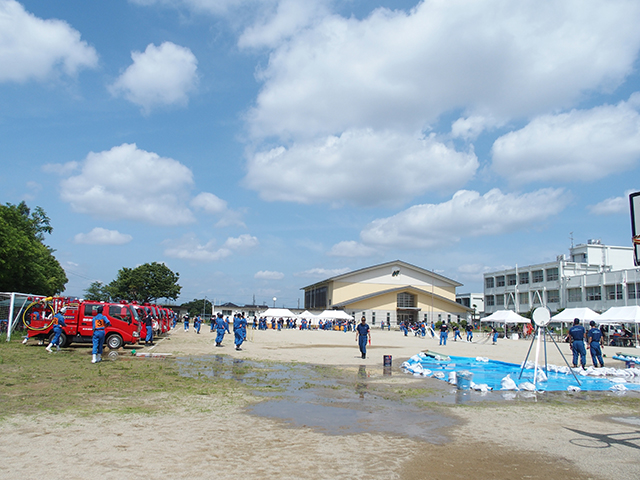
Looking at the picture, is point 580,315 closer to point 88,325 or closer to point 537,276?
point 88,325

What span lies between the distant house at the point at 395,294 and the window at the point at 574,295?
15.4m

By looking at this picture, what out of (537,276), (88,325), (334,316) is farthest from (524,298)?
(88,325)

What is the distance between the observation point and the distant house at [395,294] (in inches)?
2763

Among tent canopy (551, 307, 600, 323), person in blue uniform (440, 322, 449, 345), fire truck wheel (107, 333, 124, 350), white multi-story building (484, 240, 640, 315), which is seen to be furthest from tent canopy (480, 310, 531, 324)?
white multi-story building (484, 240, 640, 315)

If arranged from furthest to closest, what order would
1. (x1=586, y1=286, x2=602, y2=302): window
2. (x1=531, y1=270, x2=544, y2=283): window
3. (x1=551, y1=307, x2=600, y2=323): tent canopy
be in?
(x1=531, y1=270, x2=544, y2=283): window → (x1=586, y1=286, x2=602, y2=302): window → (x1=551, y1=307, x2=600, y2=323): tent canopy

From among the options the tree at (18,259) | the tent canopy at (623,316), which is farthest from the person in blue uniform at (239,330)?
the tent canopy at (623,316)

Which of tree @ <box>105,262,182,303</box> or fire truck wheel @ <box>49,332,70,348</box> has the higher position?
tree @ <box>105,262,182,303</box>

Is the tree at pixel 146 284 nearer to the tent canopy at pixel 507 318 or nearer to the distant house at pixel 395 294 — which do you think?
the distant house at pixel 395 294

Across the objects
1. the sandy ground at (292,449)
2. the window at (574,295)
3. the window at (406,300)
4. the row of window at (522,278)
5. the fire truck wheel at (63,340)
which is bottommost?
the sandy ground at (292,449)

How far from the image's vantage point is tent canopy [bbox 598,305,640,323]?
30.6 meters

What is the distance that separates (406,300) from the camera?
7231 centimetres

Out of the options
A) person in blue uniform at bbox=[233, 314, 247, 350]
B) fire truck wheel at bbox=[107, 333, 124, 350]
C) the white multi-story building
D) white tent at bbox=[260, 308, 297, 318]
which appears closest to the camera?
fire truck wheel at bbox=[107, 333, 124, 350]

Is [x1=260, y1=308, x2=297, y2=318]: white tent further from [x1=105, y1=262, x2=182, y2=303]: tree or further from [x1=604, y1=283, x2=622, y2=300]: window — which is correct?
[x1=604, y1=283, x2=622, y2=300]: window

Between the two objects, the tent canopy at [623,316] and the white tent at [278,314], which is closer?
the tent canopy at [623,316]
